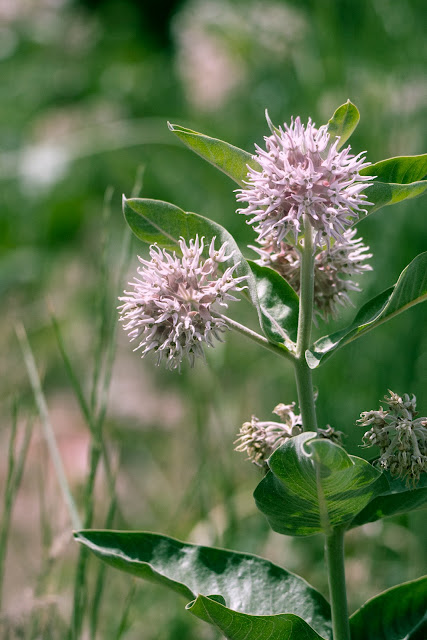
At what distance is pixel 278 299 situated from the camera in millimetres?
590

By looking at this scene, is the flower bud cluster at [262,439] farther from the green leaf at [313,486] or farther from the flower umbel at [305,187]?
the flower umbel at [305,187]

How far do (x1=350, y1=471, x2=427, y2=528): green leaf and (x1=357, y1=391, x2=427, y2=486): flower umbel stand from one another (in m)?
0.02

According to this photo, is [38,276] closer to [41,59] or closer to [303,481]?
[41,59]

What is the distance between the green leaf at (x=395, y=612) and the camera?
59 cm

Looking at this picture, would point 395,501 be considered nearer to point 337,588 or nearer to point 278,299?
point 337,588

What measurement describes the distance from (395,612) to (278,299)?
0.27 metres

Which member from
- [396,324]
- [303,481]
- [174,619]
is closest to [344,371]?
[396,324]

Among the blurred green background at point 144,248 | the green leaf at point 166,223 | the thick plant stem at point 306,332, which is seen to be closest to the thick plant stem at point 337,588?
the thick plant stem at point 306,332

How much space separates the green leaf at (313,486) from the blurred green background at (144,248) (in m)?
0.41

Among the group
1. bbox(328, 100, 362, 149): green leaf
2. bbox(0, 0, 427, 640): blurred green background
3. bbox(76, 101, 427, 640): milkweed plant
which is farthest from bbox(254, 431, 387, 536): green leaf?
bbox(0, 0, 427, 640): blurred green background

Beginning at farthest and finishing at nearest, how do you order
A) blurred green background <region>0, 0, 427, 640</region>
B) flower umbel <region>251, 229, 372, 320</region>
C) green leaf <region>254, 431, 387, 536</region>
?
1. blurred green background <region>0, 0, 427, 640</region>
2. flower umbel <region>251, 229, 372, 320</region>
3. green leaf <region>254, 431, 387, 536</region>

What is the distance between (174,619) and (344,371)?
1.86 feet

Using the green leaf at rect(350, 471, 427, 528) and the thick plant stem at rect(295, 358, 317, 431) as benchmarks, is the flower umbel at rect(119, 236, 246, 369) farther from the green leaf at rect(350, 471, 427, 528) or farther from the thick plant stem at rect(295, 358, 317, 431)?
the green leaf at rect(350, 471, 427, 528)

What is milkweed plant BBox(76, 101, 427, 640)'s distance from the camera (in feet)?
1.62
